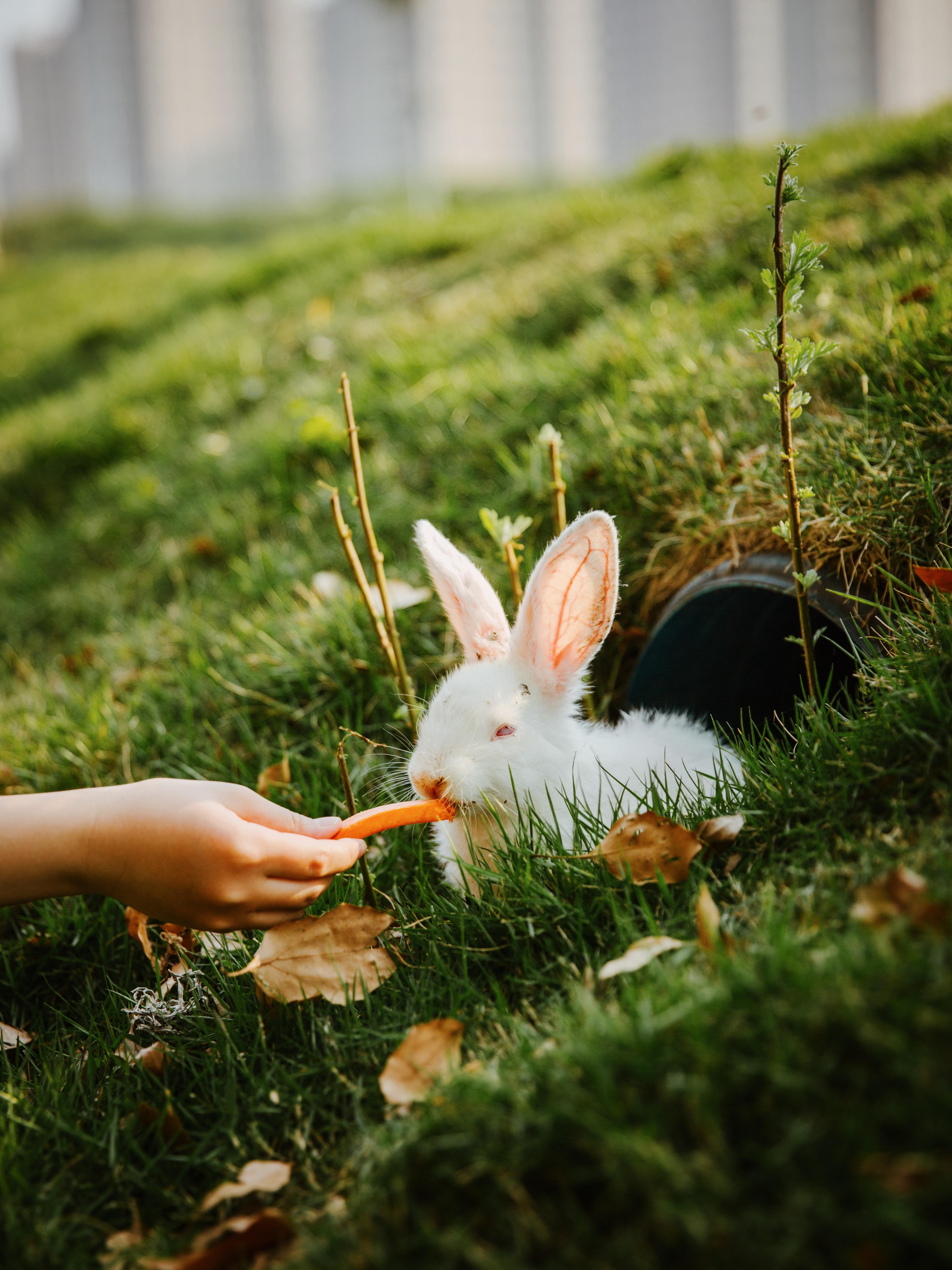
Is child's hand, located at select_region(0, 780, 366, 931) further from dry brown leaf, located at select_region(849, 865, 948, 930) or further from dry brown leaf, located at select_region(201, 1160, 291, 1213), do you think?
dry brown leaf, located at select_region(849, 865, 948, 930)

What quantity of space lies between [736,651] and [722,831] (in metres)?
1.05

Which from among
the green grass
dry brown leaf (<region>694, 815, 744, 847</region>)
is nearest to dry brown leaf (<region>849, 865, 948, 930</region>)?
the green grass

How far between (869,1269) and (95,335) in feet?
29.5

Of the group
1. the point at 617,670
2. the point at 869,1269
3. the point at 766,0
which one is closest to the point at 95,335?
the point at 617,670

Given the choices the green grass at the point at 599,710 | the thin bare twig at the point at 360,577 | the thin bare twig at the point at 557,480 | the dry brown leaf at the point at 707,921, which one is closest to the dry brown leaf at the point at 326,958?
the green grass at the point at 599,710

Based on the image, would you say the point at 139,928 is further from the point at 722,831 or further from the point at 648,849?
the point at 722,831

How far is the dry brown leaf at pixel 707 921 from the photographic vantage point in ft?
4.57

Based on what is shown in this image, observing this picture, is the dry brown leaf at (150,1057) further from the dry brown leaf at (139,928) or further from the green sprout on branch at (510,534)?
the green sprout on branch at (510,534)

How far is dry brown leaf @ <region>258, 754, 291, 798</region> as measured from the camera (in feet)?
8.00

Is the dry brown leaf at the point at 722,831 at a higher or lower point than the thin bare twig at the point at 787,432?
lower

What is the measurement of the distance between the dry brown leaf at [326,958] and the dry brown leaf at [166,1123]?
0.26 meters

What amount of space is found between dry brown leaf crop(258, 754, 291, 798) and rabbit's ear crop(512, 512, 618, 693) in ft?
2.73

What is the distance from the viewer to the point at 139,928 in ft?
7.06

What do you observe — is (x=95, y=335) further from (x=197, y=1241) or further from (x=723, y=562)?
(x=197, y=1241)
